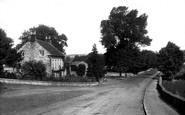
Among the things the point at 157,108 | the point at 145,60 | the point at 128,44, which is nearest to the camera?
the point at 157,108

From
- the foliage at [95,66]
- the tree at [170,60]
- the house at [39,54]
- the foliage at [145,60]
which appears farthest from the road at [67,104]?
the foliage at [145,60]

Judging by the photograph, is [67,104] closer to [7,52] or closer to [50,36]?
[7,52]

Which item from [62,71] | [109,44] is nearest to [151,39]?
[109,44]

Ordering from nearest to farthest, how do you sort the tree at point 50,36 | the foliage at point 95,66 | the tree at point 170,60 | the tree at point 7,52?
the tree at point 7,52 < the foliage at point 95,66 < the tree at point 170,60 < the tree at point 50,36

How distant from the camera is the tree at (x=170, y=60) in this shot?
54188 mm

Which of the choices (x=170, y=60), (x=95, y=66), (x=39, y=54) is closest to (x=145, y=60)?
(x=170, y=60)

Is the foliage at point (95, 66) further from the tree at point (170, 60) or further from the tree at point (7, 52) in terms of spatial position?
the tree at point (170, 60)

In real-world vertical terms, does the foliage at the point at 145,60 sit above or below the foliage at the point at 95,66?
above

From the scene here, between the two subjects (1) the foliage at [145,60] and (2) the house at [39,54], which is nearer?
(2) the house at [39,54]

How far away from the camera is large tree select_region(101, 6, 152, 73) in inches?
2336

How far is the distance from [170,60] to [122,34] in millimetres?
14955

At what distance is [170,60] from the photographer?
53.8 metres

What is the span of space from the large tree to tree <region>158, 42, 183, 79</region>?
265 inches

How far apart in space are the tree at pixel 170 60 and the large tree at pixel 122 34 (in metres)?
6.72
